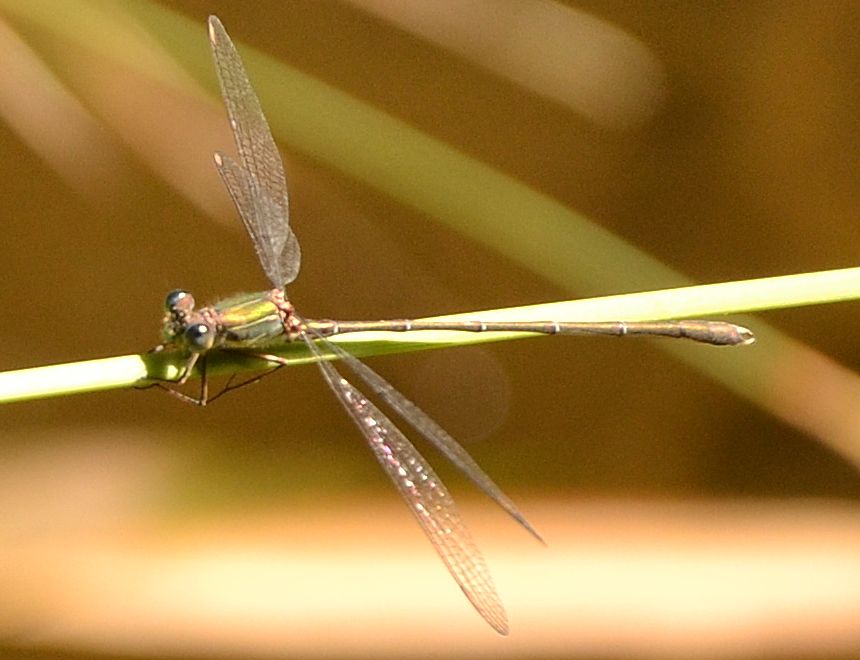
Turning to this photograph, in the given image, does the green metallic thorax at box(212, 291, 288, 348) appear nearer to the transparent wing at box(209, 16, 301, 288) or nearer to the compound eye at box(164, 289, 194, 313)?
the compound eye at box(164, 289, 194, 313)

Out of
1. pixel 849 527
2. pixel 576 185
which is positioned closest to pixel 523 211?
pixel 576 185

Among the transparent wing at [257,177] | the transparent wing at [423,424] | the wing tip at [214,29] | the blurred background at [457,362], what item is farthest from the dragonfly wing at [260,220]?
the blurred background at [457,362]

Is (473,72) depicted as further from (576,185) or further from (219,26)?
(219,26)

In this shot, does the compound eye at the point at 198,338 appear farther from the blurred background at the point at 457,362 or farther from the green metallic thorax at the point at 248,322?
the blurred background at the point at 457,362

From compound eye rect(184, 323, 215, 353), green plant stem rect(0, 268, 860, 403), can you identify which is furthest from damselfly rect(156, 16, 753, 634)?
green plant stem rect(0, 268, 860, 403)

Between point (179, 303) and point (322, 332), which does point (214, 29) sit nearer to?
point (179, 303)
